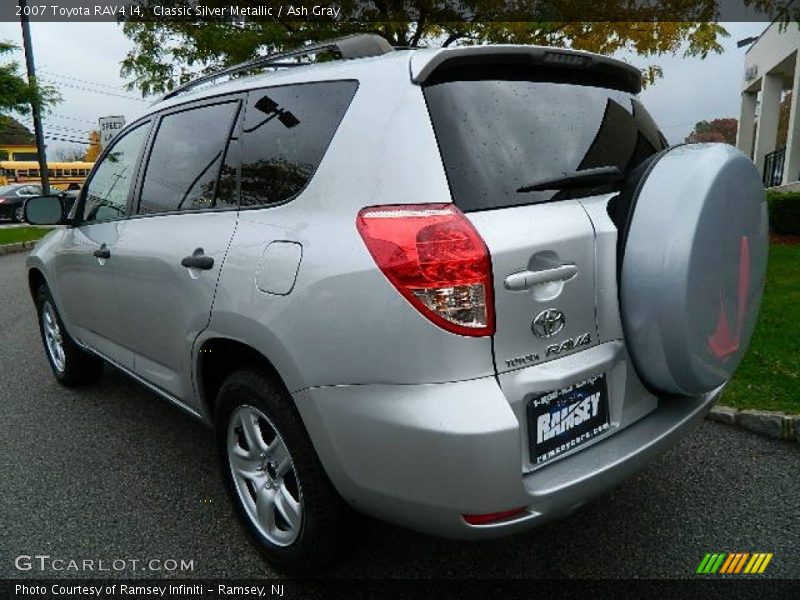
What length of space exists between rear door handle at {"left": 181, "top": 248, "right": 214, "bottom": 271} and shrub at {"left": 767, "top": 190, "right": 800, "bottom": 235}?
10854 millimetres

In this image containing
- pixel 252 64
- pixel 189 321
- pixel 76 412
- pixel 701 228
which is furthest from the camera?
pixel 76 412

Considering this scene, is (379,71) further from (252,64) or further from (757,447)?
(757,447)

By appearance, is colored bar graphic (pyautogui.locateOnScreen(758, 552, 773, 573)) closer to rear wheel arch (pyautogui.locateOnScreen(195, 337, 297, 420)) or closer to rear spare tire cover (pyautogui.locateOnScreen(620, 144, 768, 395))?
rear spare tire cover (pyautogui.locateOnScreen(620, 144, 768, 395))

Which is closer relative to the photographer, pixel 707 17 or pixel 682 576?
pixel 682 576

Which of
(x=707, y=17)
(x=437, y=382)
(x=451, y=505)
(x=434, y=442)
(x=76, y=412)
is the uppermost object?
(x=707, y=17)

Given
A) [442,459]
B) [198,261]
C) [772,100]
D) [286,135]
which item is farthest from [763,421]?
[772,100]

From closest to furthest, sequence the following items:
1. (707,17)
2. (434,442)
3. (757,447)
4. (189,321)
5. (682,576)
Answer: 1. (434,442)
2. (682,576)
3. (189,321)
4. (757,447)
5. (707,17)

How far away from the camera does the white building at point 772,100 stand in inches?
613

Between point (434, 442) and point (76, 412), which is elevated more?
point (434, 442)

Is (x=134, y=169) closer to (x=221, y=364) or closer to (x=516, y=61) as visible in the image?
(x=221, y=364)

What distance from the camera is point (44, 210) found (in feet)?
12.3

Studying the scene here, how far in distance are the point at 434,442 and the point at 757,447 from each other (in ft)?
7.64

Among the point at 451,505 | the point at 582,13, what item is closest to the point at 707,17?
the point at 582,13

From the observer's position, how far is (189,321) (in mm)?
2441
